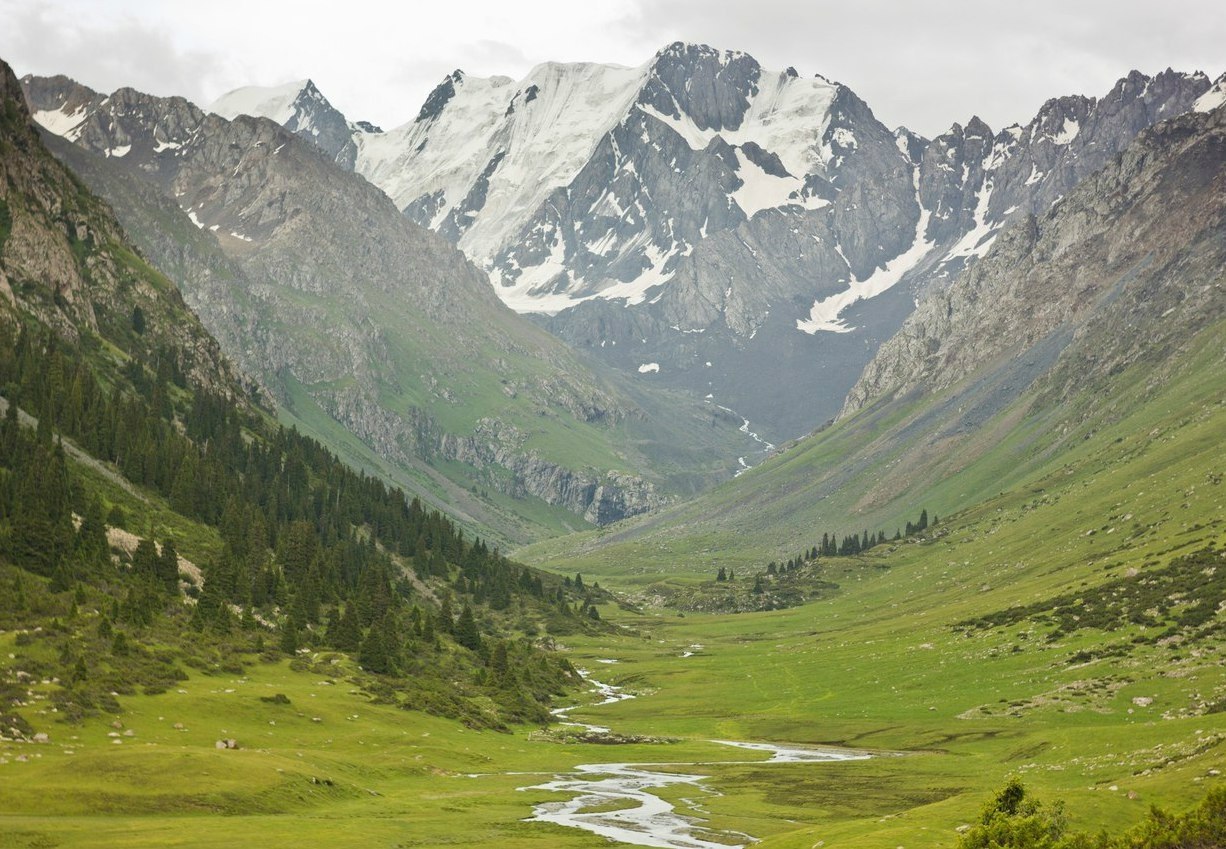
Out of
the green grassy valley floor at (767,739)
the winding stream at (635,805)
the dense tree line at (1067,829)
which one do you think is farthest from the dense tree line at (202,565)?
the dense tree line at (1067,829)

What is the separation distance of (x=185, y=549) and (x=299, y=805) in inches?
3661

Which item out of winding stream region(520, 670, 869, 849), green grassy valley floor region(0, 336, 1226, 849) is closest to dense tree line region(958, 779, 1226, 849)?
green grassy valley floor region(0, 336, 1226, 849)

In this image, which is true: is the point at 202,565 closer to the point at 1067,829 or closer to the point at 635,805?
the point at 635,805

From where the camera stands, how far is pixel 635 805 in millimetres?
91688

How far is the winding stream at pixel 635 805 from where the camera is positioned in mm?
78688

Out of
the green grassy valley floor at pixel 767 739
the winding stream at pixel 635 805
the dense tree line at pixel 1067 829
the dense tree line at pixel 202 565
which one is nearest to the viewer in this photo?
the dense tree line at pixel 1067 829

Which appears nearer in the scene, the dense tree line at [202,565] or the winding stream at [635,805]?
the winding stream at [635,805]

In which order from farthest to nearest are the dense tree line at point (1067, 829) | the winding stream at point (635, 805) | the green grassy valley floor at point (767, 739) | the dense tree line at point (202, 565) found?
the dense tree line at point (202, 565)
the winding stream at point (635, 805)
the green grassy valley floor at point (767, 739)
the dense tree line at point (1067, 829)

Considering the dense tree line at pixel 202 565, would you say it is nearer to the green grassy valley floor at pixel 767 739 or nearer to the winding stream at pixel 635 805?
the green grassy valley floor at pixel 767 739

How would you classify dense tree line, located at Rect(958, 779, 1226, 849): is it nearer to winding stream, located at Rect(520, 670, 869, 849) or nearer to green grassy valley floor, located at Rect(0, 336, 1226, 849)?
green grassy valley floor, located at Rect(0, 336, 1226, 849)

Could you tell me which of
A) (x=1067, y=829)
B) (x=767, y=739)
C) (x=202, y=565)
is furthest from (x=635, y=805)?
(x=202, y=565)

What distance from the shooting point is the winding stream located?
78.7 metres

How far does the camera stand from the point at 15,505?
12925 cm

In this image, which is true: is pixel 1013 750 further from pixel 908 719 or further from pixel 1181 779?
pixel 1181 779
